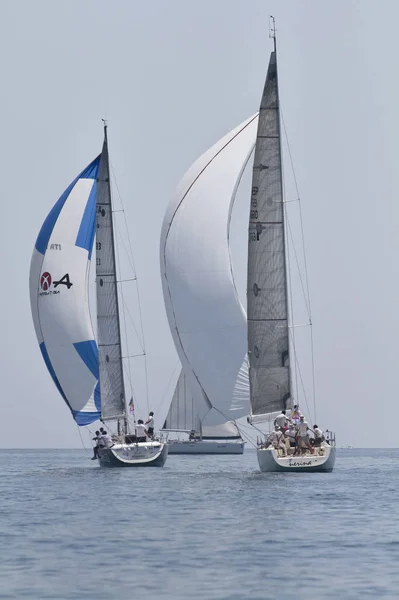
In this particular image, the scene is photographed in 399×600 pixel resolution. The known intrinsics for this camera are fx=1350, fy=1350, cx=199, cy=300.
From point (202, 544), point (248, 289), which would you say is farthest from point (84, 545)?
point (248, 289)

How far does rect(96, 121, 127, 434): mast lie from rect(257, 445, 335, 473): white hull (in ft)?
38.7

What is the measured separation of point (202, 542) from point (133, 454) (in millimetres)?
23391

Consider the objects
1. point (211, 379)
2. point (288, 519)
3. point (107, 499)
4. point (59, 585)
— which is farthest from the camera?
point (211, 379)

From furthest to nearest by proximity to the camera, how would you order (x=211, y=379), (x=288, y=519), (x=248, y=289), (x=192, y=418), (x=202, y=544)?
(x=192, y=418) < (x=211, y=379) < (x=248, y=289) < (x=288, y=519) < (x=202, y=544)

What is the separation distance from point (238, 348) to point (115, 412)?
5.05 metres

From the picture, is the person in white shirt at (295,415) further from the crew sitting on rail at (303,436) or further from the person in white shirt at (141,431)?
the person in white shirt at (141,431)

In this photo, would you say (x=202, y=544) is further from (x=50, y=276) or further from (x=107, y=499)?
(x=50, y=276)

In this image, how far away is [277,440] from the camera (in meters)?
37.7

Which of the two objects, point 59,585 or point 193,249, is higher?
point 193,249

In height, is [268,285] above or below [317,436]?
above

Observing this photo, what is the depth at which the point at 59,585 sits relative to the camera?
17.1 m

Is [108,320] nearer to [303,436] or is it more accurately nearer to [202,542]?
[303,436]

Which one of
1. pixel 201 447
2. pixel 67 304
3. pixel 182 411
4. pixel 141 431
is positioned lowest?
pixel 201 447

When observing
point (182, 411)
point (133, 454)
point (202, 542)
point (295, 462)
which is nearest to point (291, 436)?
point (295, 462)
